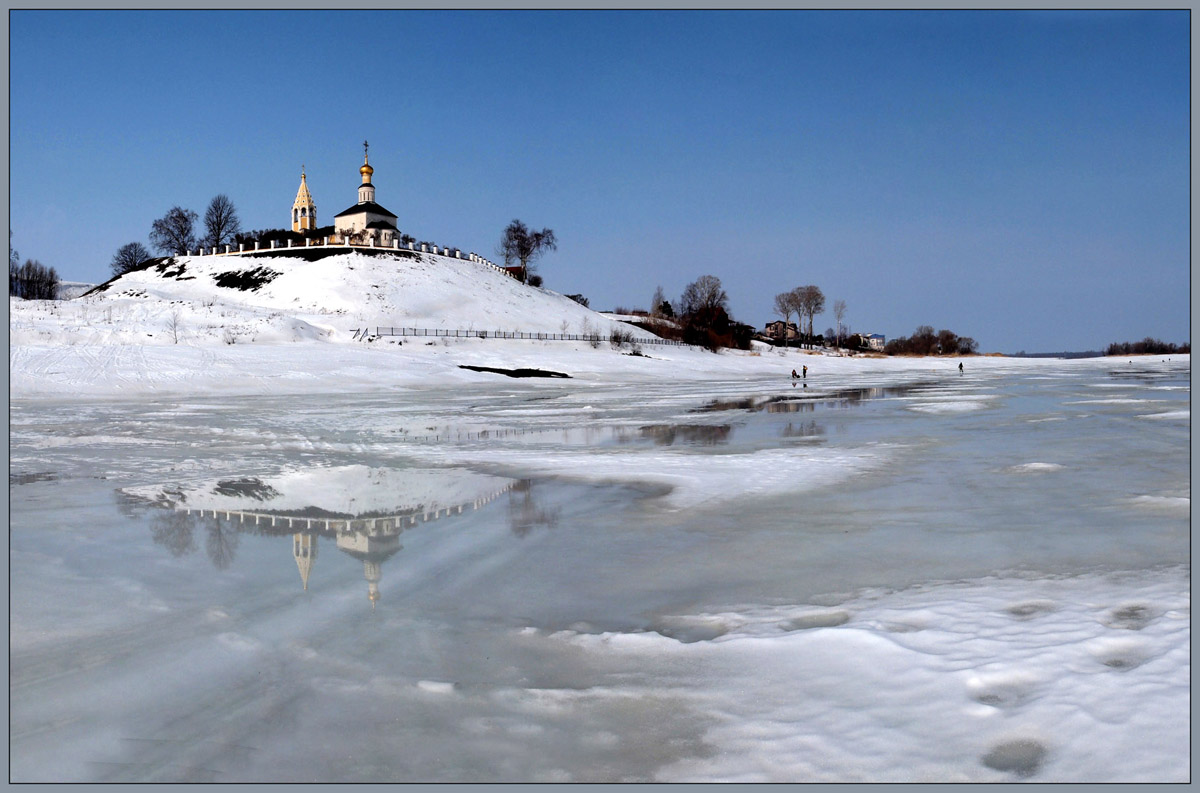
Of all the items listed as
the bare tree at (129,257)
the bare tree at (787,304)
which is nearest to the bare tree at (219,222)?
the bare tree at (129,257)

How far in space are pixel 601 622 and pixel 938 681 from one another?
6.89ft

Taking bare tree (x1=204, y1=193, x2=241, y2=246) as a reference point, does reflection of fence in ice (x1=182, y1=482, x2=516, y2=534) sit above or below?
below

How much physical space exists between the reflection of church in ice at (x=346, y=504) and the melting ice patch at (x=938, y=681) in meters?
2.84

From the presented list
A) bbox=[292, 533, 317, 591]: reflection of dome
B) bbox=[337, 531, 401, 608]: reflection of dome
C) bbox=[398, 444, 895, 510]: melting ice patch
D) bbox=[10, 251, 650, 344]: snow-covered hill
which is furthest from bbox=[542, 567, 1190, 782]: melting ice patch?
bbox=[10, 251, 650, 344]: snow-covered hill

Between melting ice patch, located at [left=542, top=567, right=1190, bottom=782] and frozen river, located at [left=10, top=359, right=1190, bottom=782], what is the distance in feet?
0.06

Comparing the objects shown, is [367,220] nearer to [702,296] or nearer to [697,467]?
[702,296]

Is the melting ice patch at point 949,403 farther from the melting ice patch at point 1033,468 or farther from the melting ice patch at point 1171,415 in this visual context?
the melting ice patch at point 1033,468

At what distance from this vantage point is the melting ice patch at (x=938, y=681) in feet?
10.8

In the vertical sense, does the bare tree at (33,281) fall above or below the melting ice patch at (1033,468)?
above

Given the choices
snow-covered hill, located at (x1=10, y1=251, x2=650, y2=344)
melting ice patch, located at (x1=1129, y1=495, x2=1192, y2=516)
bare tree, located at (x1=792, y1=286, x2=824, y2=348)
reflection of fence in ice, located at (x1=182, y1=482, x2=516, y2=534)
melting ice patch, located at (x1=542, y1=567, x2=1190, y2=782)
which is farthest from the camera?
bare tree, located at (x1=792, y1=286, x2=824, y2=348)

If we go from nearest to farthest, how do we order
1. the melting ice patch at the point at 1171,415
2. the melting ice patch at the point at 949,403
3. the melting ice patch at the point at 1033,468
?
the melting ice patch at the point at 1033,468
the melting ice patch at the point at 1171,415
the melting ice patch at the point at 949,403

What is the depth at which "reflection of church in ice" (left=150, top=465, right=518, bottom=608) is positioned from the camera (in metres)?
7.14

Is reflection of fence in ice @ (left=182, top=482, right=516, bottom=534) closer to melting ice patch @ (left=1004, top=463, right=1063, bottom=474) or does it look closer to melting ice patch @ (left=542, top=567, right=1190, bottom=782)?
melting ice patch @ (left=542, top=567, right=1190, bottom=782)

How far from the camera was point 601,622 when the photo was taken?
5.13m
